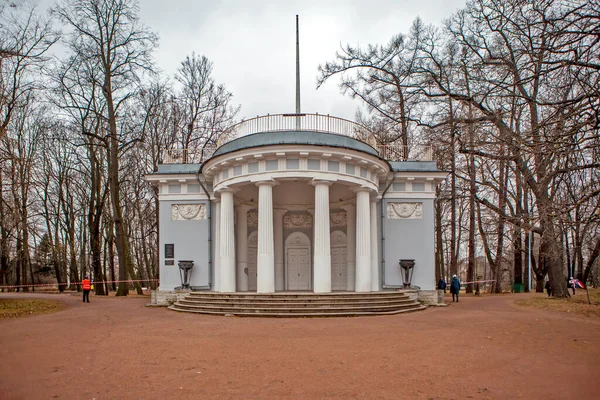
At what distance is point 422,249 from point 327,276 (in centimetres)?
513

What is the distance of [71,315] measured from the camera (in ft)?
49.1

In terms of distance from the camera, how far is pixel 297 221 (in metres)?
20.9

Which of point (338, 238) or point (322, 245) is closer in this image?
point (322, 245)

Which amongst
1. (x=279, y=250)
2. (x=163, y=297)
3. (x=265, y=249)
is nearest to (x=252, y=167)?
(x=265, y=249)

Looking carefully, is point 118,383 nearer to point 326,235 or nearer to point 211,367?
point 211,367

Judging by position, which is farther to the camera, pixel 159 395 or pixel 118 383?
pixel 118 383

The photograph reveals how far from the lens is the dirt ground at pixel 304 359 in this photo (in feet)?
19.4

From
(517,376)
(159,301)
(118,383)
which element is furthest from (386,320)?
(159,301)

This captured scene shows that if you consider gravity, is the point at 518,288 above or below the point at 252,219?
below

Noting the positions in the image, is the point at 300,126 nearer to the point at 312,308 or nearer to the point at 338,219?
the point at 338,219

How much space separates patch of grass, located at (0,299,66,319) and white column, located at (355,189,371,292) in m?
11.1

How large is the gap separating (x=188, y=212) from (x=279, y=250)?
4391 mm

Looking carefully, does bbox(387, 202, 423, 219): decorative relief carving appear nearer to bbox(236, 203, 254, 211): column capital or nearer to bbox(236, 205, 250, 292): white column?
bbox(236, 203, 254, 211): column capital

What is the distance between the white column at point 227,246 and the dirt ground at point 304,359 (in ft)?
13.9
